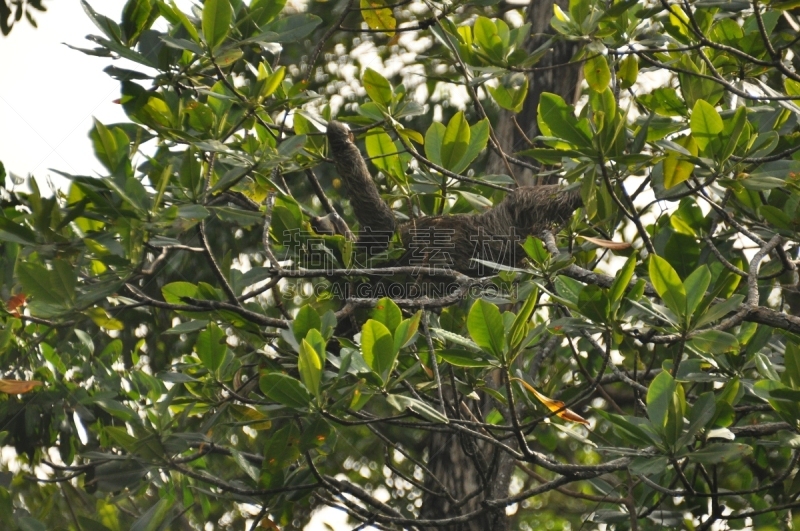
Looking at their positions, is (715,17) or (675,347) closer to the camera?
(715,17)

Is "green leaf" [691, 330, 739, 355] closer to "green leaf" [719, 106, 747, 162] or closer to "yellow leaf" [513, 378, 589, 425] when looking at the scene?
"yellow leaf" [513, 378, 589, 425]

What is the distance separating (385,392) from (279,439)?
0.35 metres

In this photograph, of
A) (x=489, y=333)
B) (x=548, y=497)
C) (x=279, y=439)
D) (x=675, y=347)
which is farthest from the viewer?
(x=548, y=497)

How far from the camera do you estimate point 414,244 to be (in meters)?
2.47

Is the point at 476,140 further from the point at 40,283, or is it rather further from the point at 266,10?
the point at 40,283

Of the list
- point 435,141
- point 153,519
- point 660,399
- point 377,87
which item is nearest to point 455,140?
point 435,141

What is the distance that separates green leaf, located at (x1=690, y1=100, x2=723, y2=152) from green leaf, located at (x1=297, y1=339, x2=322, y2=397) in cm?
98

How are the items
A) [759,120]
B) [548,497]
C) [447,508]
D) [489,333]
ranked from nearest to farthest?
[489,333]
[759,120]
[447,508]
[548,497]

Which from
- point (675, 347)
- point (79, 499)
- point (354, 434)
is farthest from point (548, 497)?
point (79, 499)

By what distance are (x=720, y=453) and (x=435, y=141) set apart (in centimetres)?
113

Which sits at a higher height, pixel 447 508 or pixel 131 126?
pixel 131 126

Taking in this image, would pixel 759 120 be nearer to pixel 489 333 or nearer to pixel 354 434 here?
pixel 489 333

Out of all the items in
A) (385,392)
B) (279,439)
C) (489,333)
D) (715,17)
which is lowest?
(279,439)

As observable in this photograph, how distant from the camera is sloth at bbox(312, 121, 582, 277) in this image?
96.0 inches
